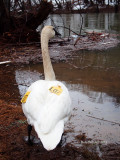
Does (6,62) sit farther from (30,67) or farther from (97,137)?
(97,137)

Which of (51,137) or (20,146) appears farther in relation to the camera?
(20,146)

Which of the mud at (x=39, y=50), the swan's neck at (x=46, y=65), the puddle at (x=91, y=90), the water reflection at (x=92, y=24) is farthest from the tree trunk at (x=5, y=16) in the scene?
the swan's neck at (x=46, y=65)

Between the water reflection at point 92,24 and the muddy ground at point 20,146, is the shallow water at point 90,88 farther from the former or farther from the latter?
the water reflection at point 92,24

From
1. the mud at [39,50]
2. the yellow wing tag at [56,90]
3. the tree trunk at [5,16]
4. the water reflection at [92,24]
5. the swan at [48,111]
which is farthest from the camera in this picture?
the water reflection at [92,24]

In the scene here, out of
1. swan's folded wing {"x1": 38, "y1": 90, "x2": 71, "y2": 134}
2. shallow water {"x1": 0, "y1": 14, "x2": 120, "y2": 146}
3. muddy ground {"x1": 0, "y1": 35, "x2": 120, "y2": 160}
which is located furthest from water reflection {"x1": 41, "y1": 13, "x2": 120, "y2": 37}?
swan's folded wing {"x1": 38, "y1": 90, "x2": 71, "y2": 134}

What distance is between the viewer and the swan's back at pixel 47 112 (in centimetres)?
218

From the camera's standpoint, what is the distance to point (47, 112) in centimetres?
236

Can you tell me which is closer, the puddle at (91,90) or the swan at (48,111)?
the swan at (48,111)

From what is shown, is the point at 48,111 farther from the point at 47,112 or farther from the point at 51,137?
the point at 51,137

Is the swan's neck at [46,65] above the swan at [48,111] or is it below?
above

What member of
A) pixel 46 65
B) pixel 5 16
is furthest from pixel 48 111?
pixel 5 16

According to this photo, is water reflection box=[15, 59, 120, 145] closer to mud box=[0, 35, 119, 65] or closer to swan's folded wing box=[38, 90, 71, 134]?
swan's folded wing box=[38, 90, 71, 134]

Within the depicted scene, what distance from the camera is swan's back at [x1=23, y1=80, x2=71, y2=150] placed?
218 cm

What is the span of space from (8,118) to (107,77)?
3372 mm
